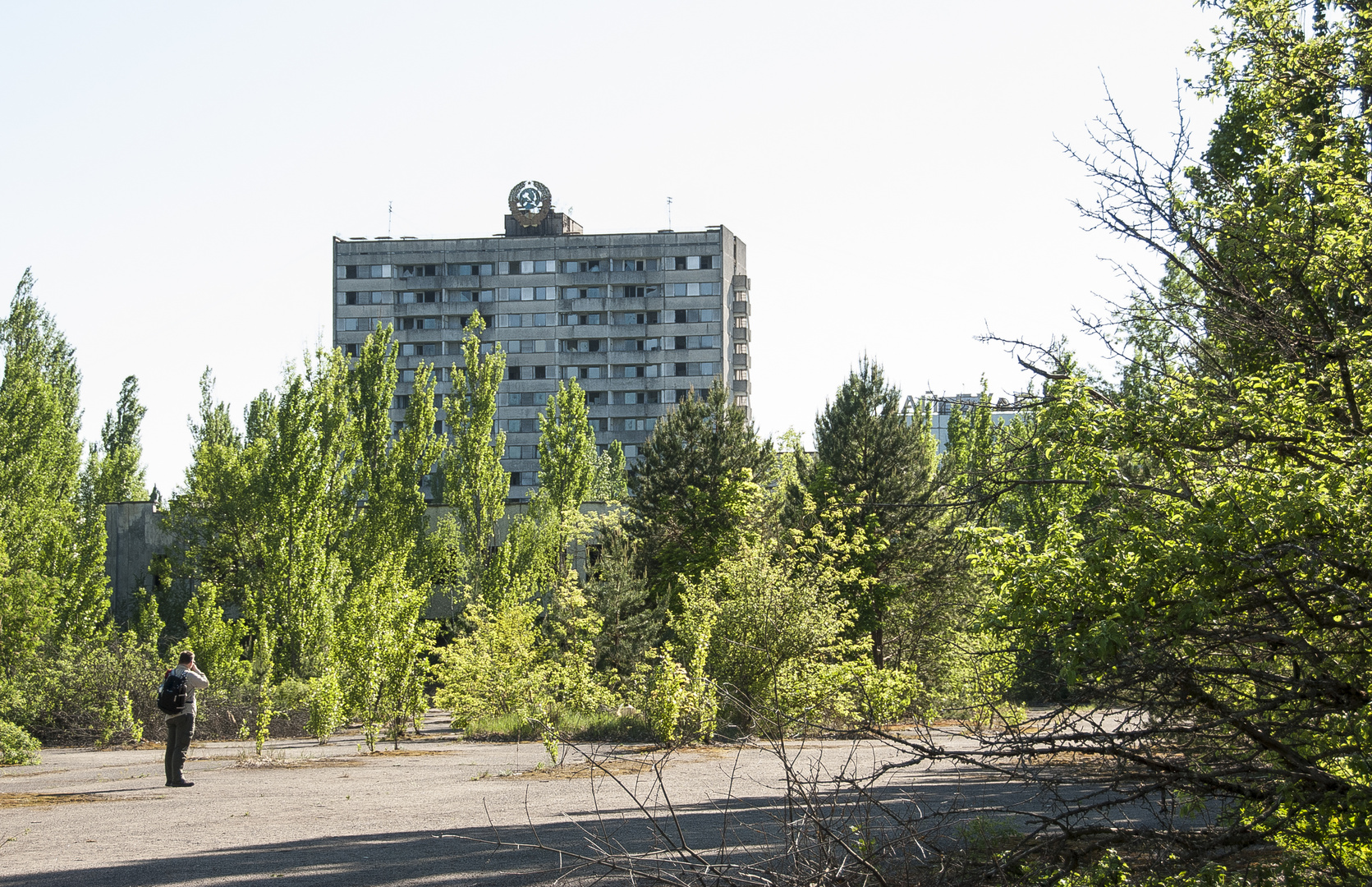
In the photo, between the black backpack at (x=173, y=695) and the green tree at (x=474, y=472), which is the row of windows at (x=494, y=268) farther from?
the black backpack at (x=173, y=695)

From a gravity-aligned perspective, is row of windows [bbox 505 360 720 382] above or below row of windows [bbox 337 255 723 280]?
below

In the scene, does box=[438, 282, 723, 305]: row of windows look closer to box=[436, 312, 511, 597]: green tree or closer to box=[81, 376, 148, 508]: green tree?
box=[81, 376, 148, 508]: green tree

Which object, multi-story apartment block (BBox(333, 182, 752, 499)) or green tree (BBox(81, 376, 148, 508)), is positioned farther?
multi-story apartment block (BBox(333, 182, 752, 499))

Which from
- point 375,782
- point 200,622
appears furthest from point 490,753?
point 200,622

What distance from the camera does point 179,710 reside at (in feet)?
45.9

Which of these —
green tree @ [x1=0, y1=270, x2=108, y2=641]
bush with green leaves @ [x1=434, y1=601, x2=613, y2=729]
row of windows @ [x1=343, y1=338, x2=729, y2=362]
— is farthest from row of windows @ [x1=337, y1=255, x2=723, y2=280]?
bush with green leaves @ [x1=434, y1=601, x2=613, y2=729]

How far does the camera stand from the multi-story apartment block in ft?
286

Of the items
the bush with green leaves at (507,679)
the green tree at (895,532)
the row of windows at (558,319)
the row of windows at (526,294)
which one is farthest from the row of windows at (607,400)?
the bush with green leaves at (507,679)

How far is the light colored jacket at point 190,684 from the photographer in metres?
14.1

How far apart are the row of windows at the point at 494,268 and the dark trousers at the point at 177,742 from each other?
248 feet

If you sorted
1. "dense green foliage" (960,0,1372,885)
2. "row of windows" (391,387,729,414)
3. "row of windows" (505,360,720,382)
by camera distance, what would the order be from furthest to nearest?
"row of windows" (391,387,729,414) → "row of windows" (505,360,720,382) → "dense green foliage" (960,0,1372,885)

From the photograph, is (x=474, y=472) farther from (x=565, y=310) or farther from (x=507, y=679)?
(x=565, y=310)

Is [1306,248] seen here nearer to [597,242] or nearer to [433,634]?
[433,634]

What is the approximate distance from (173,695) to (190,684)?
301 millimetres
